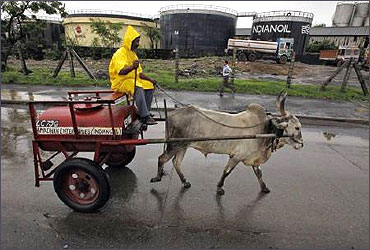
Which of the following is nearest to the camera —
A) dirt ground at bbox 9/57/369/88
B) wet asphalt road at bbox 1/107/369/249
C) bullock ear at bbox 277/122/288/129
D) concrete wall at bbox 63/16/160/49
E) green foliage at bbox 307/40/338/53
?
wet asphalt road at bbox 1/107/369/249

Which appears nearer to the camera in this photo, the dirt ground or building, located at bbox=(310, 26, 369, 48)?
the dirt ground

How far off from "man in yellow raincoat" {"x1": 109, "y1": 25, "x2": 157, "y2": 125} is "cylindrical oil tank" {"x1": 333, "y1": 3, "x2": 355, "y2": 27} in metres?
59.7

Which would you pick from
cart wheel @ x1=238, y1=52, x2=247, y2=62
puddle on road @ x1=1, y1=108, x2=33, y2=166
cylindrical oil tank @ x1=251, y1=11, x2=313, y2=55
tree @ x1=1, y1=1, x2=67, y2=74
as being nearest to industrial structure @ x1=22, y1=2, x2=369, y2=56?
cylindrical oil tank @ x1=251, y1=11, x2=313, y2=55

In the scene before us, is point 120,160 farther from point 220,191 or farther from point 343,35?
point 343,35

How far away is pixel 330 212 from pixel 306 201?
0.35 metres

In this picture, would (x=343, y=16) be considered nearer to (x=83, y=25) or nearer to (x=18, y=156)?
(x=83, y=25)

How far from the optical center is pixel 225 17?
3950 centimetres

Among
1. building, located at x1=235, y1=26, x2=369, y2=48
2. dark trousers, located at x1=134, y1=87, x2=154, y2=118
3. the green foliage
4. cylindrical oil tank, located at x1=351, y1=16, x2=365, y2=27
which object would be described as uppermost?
cylindrical oil tank, located at x1=351, y1=16, x2=365, y2=27

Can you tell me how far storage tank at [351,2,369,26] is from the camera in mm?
49281

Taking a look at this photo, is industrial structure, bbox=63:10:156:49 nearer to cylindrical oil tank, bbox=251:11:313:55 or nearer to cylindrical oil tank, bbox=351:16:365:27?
cylindrical oil tank, bbox=251:11:313:55

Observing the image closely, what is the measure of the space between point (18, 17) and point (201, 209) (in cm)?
1535

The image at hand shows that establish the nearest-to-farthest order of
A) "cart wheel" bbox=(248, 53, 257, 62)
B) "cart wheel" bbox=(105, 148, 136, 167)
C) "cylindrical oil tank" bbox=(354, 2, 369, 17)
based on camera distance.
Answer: "cart wheel" bbox=(105, 148, 136, 167) → "cart wheel" bbox=(248, 53, 257, 62) → "cylindrical oil tank" bbox=(354, 2, 369, 17)

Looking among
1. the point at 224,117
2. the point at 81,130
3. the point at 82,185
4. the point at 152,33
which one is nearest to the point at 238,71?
the point at 224,117

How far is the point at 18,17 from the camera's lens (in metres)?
14.0
